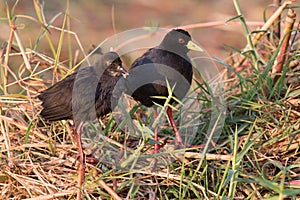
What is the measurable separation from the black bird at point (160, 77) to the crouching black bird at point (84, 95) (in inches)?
8.0

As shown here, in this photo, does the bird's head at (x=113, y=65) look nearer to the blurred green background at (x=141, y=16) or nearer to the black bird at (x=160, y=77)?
the black bird at (x=160, y=77)

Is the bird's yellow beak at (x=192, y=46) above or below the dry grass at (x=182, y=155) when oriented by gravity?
above

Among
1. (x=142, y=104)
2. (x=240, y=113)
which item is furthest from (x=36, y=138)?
(x=240, y=113)

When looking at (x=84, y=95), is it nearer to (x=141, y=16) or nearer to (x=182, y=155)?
(x=182, y=155)

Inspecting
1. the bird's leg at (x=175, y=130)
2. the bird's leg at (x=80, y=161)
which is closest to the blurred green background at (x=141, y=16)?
the bird's leg at (x=175, y=130)

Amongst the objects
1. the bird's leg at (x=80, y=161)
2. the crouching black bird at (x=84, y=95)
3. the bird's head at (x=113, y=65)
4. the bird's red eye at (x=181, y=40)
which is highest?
the bird's red eye at (x=181, y=40)

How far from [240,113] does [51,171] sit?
1527 millimetres

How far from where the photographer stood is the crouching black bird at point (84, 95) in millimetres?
4270

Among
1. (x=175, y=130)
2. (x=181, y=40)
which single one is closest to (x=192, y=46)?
(x=181, y=40)

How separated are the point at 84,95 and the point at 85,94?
0.02 meters

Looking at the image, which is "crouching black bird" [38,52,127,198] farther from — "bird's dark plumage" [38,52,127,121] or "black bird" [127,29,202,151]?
"black bird" [127,29,202,151]

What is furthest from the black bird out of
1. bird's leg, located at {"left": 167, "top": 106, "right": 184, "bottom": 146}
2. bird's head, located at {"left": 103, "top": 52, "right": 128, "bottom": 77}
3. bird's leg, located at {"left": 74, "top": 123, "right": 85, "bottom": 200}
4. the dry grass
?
bird's leg, located at {"left": 74, "top": 123, "right": 85, "bottom": 200}

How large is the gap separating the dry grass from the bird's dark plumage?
7.7 inches

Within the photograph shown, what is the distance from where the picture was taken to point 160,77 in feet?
14.7
